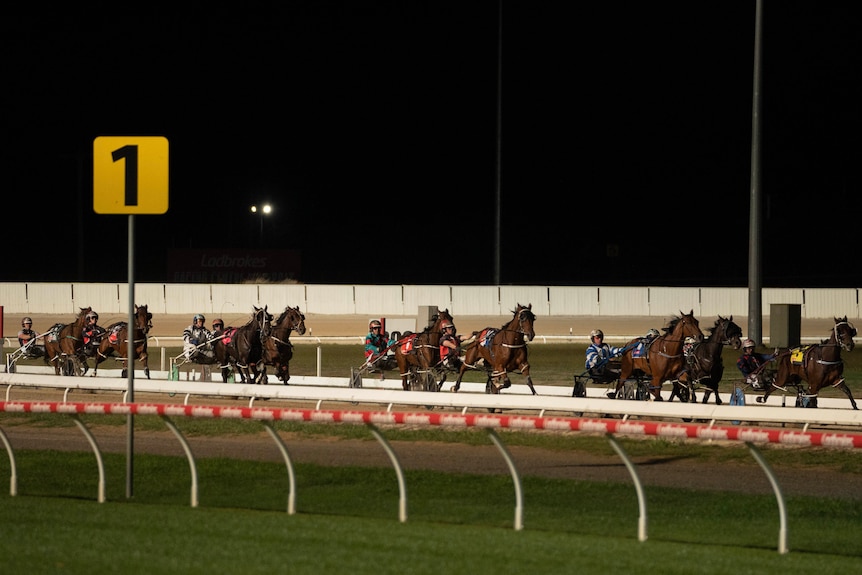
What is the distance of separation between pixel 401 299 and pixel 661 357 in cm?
2096

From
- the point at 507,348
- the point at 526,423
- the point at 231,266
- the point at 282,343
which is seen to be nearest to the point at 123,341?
the point at 282,343

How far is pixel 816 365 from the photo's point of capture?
52.6 feet

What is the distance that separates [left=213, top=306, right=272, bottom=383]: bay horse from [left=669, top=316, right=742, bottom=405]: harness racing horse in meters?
6.91

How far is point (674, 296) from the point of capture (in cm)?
3678

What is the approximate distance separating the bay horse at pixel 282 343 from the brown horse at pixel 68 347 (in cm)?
354

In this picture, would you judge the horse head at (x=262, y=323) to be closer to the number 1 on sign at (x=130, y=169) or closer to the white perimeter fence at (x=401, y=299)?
the number 1 on sign at (x=130, y=169)

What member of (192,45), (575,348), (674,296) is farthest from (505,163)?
(575,348)

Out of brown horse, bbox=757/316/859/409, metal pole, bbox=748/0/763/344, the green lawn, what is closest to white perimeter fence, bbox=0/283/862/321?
metal pole, bbox=748/0/763/344

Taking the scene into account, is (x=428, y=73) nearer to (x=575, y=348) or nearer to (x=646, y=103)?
(x=646, y=103)

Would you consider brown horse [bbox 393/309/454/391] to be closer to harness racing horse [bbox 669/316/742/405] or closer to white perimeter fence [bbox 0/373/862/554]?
white perimeter fence [bbox 0/373/862/554]

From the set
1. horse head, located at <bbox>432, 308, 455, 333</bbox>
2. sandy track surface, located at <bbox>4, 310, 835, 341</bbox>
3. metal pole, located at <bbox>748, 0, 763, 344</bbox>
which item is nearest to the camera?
horse head, located at <bbox>432, 308, 455, 333</bbox>

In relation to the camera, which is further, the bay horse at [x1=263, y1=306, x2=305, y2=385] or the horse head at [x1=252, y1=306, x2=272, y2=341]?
the horse head at [x1=252, y1=306, x2=272, y2=341]

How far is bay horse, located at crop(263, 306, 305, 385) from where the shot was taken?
20281mm

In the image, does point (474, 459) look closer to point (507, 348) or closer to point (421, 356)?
point (507, 348)
